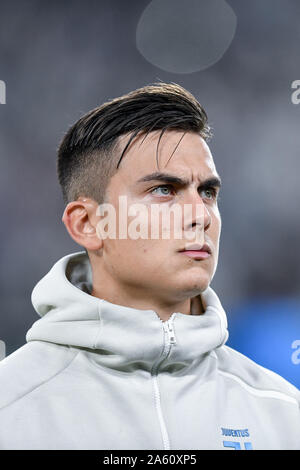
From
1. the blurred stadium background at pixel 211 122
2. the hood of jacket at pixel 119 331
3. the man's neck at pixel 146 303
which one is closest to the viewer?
the hood of jacket at pixel 119 331

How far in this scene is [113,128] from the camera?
1.65m

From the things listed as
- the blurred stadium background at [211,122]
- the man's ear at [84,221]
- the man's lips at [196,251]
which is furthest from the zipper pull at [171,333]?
the blurred stadium background at [211,122]

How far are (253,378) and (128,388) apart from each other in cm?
41

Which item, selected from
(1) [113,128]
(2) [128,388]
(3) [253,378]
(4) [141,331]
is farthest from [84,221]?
(3) [253,378]

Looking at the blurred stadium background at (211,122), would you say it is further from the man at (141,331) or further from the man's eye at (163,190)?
the man's eye at (163,190)

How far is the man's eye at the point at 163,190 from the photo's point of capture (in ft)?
4.99

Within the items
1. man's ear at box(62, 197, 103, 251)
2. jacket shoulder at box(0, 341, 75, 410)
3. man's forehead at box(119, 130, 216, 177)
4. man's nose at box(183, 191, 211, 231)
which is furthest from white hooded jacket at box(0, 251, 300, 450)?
man's forehead at box(119, 130, 216, 177)

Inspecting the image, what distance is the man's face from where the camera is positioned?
58.0 inches

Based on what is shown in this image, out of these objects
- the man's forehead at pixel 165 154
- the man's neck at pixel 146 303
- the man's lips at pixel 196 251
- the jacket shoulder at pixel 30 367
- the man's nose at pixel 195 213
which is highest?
the man's forehead at pixel 165 154

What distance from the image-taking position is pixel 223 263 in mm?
A: 4285

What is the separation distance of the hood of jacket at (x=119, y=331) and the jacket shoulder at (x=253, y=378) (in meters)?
0.10

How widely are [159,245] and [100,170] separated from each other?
1.10 feet

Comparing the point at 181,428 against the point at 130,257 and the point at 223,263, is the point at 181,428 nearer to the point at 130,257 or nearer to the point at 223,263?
the point at 130,257

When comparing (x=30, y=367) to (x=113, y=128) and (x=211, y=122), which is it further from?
(x=211, y=122)
